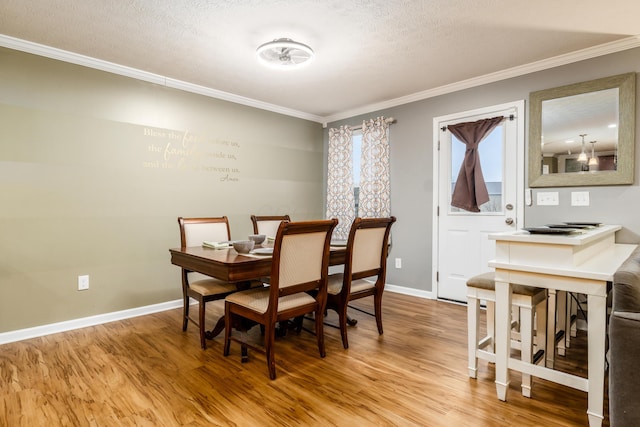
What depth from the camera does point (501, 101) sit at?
3426 mm

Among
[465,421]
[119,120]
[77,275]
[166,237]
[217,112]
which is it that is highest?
[217,112]

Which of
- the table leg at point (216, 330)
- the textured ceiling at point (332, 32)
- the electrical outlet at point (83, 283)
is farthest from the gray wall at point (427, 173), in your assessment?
the electrical outlet at point (83, 283)

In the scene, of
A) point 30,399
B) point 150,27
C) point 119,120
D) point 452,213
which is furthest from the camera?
point 452,213

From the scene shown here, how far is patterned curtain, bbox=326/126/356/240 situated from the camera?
4684mm

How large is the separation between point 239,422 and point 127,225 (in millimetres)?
2350

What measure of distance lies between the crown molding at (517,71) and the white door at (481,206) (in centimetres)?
28

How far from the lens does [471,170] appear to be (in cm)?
359

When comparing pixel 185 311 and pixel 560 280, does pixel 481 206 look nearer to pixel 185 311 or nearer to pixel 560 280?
pixel 560 280

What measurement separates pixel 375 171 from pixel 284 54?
6.61ft

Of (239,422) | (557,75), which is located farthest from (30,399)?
(557,75)

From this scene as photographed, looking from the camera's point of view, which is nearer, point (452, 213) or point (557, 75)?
point (557, 75)

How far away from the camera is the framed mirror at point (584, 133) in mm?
2764

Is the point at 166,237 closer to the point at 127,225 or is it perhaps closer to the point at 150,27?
the point at 127,225

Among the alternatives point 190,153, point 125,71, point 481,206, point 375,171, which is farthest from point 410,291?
point 125,71
